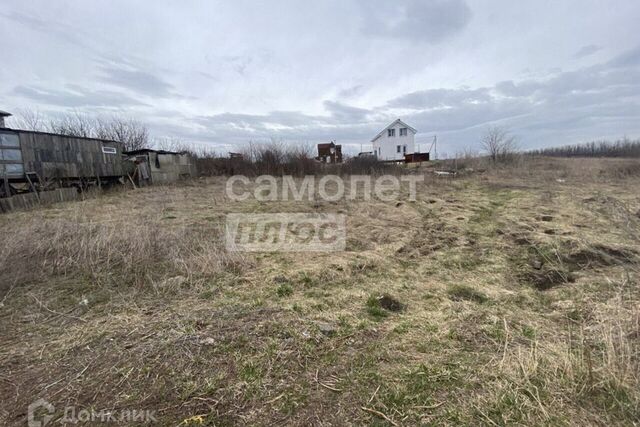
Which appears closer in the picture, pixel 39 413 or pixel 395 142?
pixel 39 413

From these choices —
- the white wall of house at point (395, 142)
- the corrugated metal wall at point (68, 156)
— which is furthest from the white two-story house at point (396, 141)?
the corrugated metal wall at point (68, 156)

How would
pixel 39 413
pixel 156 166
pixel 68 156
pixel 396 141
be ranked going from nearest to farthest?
pixel 39 413
pixel 68 156
pixel 156 166
pixel 396 141

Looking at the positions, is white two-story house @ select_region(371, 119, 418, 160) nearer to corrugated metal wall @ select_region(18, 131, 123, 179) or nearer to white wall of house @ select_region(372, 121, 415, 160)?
white wall of house @ select_region(372, 121, 415, 160)

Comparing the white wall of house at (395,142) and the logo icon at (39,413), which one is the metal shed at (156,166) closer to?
the logo icon at (39,413)

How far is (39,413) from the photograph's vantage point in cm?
176

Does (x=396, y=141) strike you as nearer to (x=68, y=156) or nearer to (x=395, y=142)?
(x=395, y=142)

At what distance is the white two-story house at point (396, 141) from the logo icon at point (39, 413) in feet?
123

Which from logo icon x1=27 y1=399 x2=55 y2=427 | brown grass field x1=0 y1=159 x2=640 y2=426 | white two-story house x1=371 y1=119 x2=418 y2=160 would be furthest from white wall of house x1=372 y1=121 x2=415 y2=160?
logo icon x1=27 y1=399 x2=55 y2=427

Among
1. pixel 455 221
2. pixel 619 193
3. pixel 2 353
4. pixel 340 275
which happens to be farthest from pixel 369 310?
pixel 619 193

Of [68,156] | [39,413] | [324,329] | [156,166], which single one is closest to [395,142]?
[156,166]

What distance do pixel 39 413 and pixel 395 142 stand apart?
130 ft

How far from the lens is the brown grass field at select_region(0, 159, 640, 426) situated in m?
1.79

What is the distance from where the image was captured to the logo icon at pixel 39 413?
5.59 feet

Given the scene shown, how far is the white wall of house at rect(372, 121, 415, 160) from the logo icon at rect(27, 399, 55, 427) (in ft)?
123
